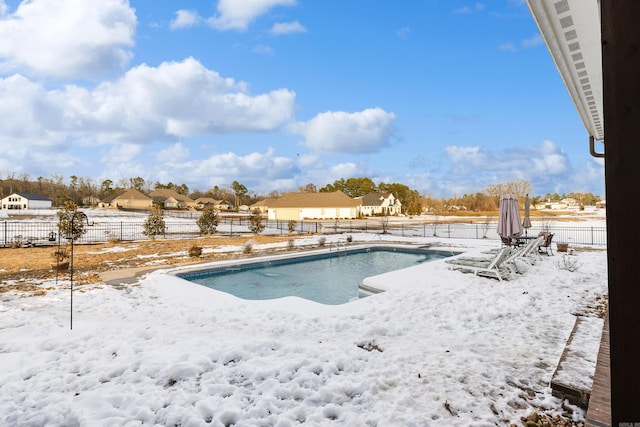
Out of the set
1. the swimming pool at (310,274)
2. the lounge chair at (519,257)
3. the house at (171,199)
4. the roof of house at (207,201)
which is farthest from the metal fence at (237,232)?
the roof of house at (207,201)

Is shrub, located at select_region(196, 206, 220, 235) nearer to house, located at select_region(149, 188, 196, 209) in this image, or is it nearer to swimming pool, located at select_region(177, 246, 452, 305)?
swimming pool, located at select_region(177, 246, 452, 305)

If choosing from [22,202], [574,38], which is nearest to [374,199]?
[574,38]

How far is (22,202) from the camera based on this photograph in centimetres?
6462

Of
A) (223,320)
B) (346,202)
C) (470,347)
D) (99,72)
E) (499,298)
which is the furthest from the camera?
(346,202)

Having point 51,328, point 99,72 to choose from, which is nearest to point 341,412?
point 51,328

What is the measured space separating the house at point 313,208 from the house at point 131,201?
35630mm

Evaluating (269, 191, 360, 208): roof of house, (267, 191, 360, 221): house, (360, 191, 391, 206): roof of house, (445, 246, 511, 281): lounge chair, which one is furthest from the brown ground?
(360, 191, 391, 206): roof of house

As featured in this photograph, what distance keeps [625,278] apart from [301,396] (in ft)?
10.1

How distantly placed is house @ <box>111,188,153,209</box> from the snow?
72.1 meters

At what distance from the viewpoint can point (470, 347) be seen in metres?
4.61

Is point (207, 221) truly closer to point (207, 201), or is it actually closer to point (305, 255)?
point (305, 255)

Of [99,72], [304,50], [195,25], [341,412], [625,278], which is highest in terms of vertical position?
[304,50]

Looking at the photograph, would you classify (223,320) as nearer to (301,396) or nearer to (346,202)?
(301,396)

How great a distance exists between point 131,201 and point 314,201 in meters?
43.2
